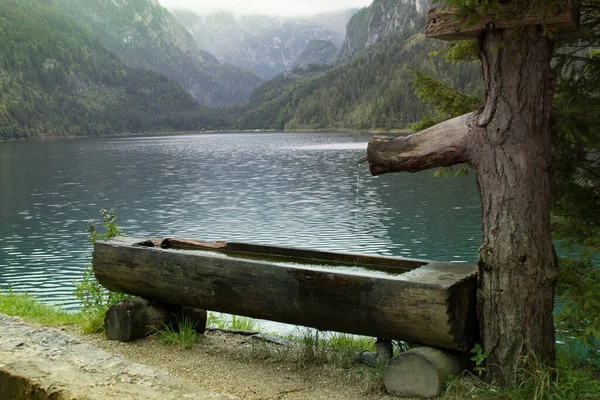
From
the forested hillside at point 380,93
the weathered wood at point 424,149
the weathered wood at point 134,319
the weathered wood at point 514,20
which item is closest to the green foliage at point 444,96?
the weathered wood at point 424,149

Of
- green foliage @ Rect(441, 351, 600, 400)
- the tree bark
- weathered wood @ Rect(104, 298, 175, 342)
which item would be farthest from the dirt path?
the tree bark

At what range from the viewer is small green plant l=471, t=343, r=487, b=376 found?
17.0ft

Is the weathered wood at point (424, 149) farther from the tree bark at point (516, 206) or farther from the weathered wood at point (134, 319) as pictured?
the weathered wood at point (134, 319)

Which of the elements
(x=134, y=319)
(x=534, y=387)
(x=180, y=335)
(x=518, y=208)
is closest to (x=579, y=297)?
(x=534, y=387)

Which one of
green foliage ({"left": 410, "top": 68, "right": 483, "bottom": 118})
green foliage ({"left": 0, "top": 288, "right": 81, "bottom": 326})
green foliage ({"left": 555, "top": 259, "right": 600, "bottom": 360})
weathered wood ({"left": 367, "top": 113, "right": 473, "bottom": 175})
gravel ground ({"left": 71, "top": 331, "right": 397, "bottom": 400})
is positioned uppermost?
green foliage ({"left": 410, "top": 68, "right": 483, "bottom": 118})

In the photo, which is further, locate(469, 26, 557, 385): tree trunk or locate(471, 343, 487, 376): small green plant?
locate(471, 343, 487, 376): small green plant

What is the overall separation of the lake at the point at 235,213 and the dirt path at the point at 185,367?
840 cm

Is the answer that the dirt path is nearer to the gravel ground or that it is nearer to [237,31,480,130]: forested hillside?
the gravel ground

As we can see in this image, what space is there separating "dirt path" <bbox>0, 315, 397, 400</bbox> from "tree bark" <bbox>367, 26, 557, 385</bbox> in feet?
3.63

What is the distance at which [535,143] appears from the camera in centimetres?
508

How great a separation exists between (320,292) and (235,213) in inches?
934

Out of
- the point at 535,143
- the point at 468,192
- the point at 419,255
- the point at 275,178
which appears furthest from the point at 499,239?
the point at 275,178

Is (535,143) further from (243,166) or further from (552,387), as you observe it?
(243,166)

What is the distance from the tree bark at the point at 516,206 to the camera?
16.6ft
